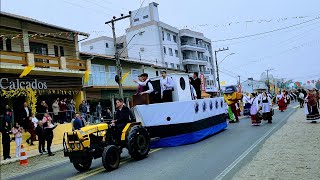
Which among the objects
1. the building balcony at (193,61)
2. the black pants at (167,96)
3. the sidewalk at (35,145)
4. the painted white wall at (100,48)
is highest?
the painted white wall at (100,48)

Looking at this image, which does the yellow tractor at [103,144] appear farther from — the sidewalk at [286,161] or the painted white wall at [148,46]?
the painted white wall at [148,46]

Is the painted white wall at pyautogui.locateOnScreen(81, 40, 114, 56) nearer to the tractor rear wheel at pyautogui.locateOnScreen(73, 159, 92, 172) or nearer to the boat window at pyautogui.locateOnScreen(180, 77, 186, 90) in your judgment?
the boat window at pyautogui.locateOnScreen(180, 77, 186, 90)

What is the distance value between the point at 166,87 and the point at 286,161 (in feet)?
19.5

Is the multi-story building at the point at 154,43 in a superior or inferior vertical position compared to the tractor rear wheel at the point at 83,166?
superior

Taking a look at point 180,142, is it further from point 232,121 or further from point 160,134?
point 232,121

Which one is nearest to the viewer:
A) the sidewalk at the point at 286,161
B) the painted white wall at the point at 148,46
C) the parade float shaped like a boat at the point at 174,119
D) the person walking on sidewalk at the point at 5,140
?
the sidewalk at the point at 286,161

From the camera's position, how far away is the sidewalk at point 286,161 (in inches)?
273

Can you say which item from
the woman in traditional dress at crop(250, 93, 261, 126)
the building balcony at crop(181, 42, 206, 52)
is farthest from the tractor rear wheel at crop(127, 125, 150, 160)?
the building balcony at crop(181, 42, 206, 52)

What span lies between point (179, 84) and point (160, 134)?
214 cm

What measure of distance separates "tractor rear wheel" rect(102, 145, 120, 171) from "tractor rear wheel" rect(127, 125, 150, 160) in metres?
0.60

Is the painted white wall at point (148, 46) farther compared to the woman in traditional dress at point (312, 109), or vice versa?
the painted white wall at point (148, 46)

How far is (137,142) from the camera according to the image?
10.1m

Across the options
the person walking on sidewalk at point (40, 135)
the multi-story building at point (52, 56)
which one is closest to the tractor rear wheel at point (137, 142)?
the person walking on sidewalk at point (40, 135)

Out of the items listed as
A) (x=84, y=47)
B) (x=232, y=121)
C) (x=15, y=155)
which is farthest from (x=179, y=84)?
(x=84, y=47)
